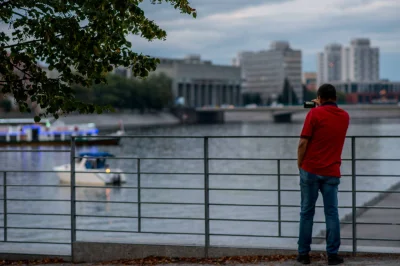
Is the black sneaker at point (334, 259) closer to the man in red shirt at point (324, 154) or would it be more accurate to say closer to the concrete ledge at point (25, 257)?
the man in red shirt at point (324, 154)

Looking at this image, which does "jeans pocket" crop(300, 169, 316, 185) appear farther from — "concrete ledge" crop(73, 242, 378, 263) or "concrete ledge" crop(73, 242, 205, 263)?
"concrete ledge" crop(73, 242, 205, 263)

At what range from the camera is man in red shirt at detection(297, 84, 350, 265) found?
24.7 ft

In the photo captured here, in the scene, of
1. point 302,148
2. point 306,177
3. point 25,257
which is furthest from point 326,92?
point 25,257

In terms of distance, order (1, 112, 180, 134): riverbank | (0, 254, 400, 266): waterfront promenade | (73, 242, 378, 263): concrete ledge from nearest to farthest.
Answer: (0, 254, 400, 266): waterfront promenade
(73, 242, 378, 263): concrete ledge
(1, 112, 180, 134): riverbank

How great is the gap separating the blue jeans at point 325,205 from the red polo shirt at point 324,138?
0.25ft

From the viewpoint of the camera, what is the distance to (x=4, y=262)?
936 cm

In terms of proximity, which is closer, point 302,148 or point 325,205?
point 302,148

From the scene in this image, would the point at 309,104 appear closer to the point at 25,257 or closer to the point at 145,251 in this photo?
the point at 145,251

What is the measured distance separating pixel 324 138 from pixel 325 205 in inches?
25.6

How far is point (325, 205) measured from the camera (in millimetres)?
7707

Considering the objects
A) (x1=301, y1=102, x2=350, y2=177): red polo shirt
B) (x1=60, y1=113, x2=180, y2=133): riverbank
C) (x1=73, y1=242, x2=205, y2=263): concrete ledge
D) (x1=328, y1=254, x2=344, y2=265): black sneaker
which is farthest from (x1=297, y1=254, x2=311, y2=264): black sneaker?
(x1=60, y1=113, x2=180, y2=133): riverbank

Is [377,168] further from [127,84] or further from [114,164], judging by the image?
[127,84]

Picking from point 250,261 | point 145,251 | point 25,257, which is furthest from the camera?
point 25,257

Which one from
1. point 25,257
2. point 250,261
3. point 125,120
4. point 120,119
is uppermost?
point 250,261
